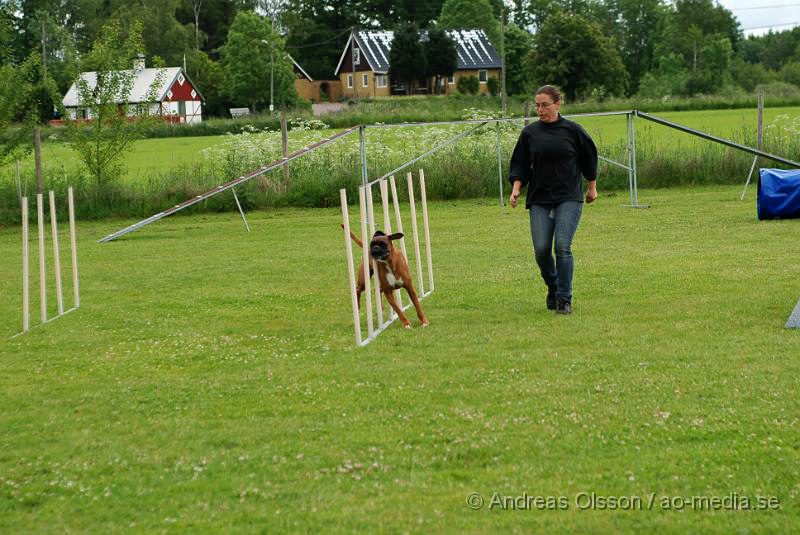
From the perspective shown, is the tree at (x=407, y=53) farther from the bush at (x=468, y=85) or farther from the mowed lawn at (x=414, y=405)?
the mowed lawn at (x=414, y=405)

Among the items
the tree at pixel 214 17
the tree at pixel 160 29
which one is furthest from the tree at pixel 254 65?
the tree at pixel 214 17

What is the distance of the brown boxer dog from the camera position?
8211mm

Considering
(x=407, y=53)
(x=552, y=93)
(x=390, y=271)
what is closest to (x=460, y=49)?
(x=407, y=53)

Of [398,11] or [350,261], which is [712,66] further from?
[350,261]

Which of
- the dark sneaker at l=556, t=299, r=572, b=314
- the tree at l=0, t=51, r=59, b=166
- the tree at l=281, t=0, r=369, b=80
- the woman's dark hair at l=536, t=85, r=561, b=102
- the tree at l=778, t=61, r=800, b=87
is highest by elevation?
Result: the tree at l=281, t=0, r=369, b=80

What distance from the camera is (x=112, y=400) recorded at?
6.67m

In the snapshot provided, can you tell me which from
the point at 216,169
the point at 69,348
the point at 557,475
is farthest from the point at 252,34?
the point at 557,475

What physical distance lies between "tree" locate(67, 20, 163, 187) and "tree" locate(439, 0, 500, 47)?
2746 inches

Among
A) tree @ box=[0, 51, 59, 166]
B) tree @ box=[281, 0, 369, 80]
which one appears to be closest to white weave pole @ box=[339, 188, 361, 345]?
tree @ box=[0, 51, 59, 166]

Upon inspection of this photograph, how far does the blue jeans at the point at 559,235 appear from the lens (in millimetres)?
8852

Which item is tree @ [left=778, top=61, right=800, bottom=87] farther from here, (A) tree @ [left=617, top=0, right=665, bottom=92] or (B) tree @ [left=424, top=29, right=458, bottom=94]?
(B) tree @ [left=424, top=29, right=458, bottom=94]

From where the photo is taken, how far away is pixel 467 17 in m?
90.6

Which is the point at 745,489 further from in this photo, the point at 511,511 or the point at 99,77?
the point at 99,77

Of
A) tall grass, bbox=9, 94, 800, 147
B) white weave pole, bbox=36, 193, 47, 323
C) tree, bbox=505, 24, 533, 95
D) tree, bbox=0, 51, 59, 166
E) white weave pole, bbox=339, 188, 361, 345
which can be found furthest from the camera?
tree, bbox=505, 24, 533, 95
